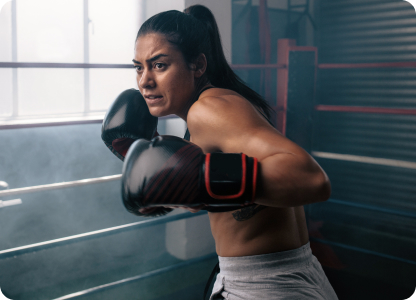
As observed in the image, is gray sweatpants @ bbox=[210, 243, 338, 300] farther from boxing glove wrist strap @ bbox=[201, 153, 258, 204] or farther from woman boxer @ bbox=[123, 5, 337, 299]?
boxing glove wrist strap @ bbox=[201, 153, 258, 204]

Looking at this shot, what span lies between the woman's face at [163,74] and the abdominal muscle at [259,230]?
0.97 ft

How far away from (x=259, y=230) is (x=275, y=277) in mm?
106

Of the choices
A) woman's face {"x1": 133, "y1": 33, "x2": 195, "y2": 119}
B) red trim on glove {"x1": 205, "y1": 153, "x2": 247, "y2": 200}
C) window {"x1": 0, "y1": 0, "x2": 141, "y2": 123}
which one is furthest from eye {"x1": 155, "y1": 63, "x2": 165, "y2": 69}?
window {"x1": 0, "y1": 0, "x2": 141, "y2": 123}

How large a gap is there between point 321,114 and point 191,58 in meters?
2.83

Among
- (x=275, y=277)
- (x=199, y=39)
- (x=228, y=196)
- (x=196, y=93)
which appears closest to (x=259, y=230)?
(x=275, y=277)

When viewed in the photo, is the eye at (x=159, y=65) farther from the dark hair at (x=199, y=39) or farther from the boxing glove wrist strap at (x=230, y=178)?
the boxing glove wrist strap at (x=230, y=178)

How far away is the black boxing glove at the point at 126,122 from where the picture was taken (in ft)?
3.52

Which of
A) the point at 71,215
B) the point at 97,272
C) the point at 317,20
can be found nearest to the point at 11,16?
the point at 71,215

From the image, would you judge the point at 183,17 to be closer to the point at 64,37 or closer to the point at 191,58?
the point at 191,58

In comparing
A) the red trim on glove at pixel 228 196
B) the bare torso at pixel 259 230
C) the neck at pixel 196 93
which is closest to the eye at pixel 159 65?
the neck at pixel 196 93

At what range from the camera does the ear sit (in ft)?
2.94

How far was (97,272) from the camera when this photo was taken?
95.7 inches

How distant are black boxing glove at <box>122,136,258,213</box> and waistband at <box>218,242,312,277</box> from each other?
243 mm

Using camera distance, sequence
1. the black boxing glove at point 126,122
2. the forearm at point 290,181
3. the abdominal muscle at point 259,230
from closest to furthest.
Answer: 1. the forearm at point 290,181
2. the abdominal muscle at point 259,230
3. the black boxing glove at point 126,122
